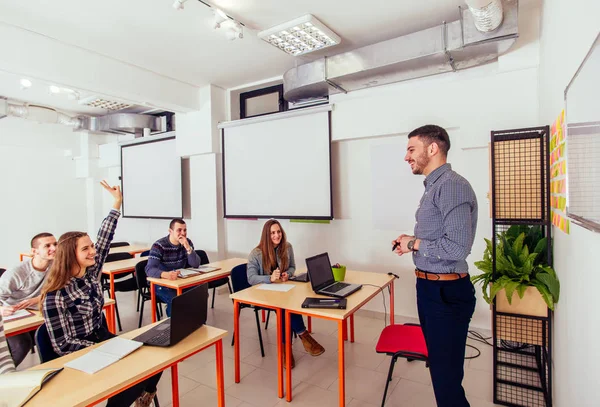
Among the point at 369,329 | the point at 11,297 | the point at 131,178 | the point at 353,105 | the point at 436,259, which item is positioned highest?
the point at 353,105

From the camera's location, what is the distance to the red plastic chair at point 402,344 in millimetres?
2104

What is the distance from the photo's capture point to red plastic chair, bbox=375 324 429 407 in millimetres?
2104

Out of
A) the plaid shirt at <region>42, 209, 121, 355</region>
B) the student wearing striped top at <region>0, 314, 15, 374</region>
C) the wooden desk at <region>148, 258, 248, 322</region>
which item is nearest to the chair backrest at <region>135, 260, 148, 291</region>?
the wooden desk at <region>148, 258, 248, 322</region>

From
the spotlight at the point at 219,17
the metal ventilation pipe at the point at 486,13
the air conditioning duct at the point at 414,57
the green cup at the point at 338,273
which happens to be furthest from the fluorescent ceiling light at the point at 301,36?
the green cup at the point at 338,273

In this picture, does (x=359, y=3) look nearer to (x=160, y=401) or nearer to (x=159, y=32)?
(x=159, y=32)

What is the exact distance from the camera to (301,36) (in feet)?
11.0

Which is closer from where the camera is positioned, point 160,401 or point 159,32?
point 160,401

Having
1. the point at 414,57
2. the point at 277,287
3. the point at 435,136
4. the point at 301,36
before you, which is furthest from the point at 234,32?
the point at 277,287

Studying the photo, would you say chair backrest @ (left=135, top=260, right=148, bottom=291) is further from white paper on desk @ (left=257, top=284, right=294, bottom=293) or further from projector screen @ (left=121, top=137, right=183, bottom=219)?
projector screen @ (left=121, top=137, right=183, bottom=219)

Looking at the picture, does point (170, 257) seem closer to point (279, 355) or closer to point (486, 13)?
point (279, 355)

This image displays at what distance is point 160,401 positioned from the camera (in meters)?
2.47

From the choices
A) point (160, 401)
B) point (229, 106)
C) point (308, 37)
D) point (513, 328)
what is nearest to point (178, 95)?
point (229, 106)

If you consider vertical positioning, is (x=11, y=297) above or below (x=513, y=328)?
above

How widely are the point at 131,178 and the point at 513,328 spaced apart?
6175mm
